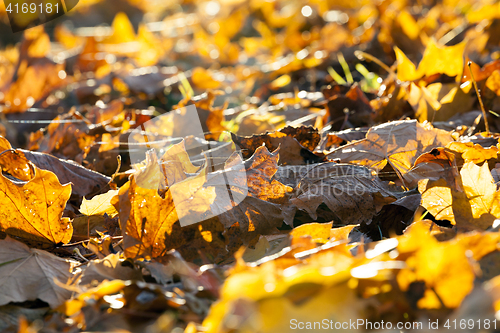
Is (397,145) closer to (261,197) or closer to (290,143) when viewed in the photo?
(290,143)

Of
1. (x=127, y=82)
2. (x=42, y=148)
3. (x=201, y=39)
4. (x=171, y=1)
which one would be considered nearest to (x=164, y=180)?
(x=42, y=148)

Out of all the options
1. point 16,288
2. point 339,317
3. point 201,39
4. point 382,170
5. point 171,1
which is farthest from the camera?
point 171,1

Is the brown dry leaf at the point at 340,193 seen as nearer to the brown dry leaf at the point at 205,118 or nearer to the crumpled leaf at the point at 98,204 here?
the crumpled leaf at the point at 98,204

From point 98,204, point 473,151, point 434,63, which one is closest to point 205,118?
point 98,204

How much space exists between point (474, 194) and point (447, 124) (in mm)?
528

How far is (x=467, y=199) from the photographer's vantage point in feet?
2.64

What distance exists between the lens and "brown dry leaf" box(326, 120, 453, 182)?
100cm

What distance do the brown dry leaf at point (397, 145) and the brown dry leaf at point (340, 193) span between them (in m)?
0.05

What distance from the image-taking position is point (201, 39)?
3.96 m

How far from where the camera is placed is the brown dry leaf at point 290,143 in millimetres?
1057

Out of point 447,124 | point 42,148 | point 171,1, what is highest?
point 171,1

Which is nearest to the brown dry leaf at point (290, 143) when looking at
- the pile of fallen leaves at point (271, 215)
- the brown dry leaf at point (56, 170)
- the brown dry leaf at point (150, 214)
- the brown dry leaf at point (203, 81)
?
the pile of fallen leaves at point (271, 215)

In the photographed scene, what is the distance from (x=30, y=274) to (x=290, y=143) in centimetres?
65

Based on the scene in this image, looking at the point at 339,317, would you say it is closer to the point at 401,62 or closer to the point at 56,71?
the point at 401,62
